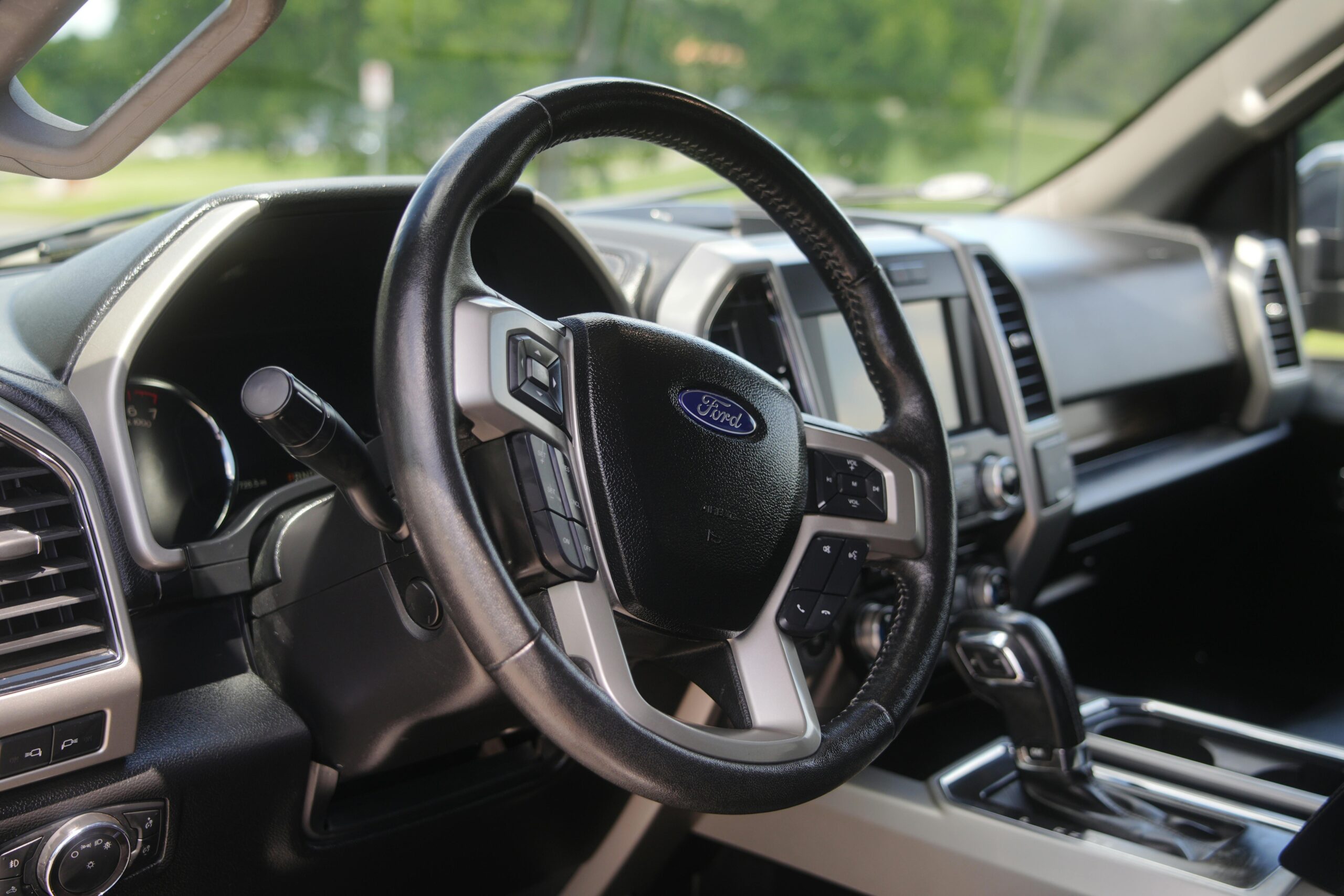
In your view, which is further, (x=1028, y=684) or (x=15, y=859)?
(x=1028, y=684)

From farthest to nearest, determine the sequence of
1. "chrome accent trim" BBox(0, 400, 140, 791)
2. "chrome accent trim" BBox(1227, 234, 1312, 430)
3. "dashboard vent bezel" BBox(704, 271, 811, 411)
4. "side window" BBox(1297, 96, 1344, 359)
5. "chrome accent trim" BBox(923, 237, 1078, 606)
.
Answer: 1. "side window" BBox(1297, 96, 1344, 359)
2. "chrome accent trim" BBox(1227, 234, 1312, 430)
3. "chrome accent trim" BBox(923, 237, 1078, 606)
4. "dashboard vent bezel" BBox(704, 271, 811, 411)
5. "chrome accent trim" BBox(0, 400, 140, 791)

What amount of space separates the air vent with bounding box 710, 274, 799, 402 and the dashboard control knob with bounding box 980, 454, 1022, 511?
17.0 inches

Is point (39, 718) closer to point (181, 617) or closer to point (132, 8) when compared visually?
point (181, 617)

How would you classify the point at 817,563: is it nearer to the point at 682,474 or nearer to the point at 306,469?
the point at 682,474

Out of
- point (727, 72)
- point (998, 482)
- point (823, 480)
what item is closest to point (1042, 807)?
point (998, 482)

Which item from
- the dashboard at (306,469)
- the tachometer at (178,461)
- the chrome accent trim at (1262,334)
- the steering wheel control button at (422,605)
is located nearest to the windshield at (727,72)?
the chrome accent trim at (1262,334)

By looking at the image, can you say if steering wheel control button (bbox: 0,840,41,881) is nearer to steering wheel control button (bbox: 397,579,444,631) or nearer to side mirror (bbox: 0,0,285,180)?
steering wheel control button (bbox: 397,579,444,631)

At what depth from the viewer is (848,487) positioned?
1237 mm

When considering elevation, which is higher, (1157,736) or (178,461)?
(178,461)

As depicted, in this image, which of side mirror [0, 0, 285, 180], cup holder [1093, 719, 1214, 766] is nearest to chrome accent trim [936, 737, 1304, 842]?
cup holder [1093, 719, 1214, 766]

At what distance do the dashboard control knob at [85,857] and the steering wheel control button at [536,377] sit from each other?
61cm

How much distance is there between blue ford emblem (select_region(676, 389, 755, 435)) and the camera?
3.61 feet

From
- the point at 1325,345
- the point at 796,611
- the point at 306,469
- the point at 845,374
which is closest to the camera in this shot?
the point at 796,611

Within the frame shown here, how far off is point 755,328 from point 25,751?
1.05m
